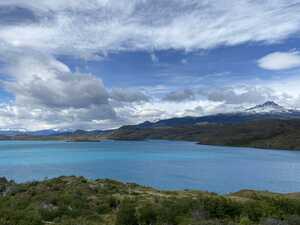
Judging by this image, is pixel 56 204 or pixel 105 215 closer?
pixel 105 215

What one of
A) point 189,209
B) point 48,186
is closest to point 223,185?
point 48,186

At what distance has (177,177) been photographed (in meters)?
68.7

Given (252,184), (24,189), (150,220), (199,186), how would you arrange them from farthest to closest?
(252,184)
(199,186)
(24,189)
(150,220)

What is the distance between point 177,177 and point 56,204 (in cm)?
4972

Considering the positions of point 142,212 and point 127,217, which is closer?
point 127,217

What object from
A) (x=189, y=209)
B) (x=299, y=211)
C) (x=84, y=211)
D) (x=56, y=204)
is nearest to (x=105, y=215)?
(x=84, y=211)

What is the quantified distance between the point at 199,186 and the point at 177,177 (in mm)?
11008

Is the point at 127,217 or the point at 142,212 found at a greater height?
the point at 142,212

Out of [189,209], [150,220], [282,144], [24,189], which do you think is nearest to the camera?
[150,220]

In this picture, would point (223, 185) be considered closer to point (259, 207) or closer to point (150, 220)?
point (259, 207)

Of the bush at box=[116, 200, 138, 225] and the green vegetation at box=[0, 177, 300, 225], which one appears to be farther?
the bush at box=[116, 200, 138, 225]

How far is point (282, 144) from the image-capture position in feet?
592

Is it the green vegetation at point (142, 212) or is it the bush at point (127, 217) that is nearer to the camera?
the green vegetation at point (142, 212)

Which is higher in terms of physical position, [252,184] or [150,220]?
[150,220]
